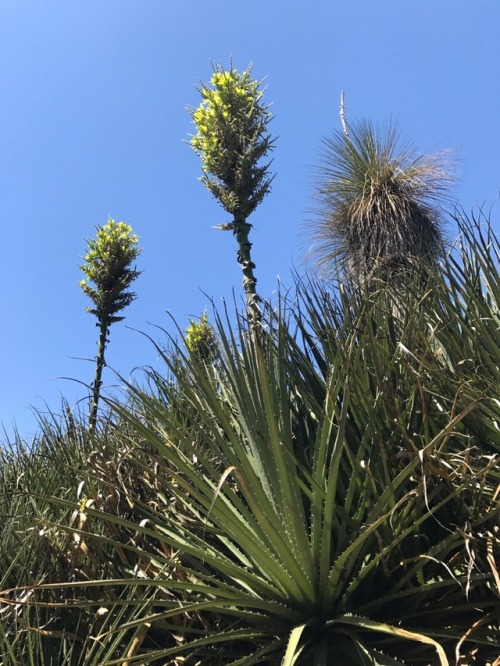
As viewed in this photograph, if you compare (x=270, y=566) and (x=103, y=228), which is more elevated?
(x=103, y=228)

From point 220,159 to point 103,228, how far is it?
412cm

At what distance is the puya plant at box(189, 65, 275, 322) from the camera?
30.1 ft

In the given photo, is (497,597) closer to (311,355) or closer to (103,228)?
(311,355)

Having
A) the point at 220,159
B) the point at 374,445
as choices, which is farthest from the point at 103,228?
the point at 374,445

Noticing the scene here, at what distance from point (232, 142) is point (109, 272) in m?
4.18

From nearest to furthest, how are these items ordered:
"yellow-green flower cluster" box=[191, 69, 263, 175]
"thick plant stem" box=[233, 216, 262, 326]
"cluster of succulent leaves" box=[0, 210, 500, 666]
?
1. "cluster of succulent leaves" box=[0, 210, 500, 666]
2. "thick plant stem" box=[233, 216, 262, 326]
3. "yellow-green flower cluster" box=[191, 69, 263, 175]

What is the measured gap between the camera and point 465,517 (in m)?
2.22

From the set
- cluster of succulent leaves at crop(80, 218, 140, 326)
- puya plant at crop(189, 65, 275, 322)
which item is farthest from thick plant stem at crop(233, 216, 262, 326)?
cluster of succulent leaves at crop(80, 218, 140, 326)

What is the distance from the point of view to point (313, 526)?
220 centimetres

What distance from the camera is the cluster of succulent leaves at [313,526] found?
209 centimetres

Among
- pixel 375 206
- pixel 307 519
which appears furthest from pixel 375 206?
pixel 307 519

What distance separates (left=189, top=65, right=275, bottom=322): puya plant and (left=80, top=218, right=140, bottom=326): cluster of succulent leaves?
11.2 feet

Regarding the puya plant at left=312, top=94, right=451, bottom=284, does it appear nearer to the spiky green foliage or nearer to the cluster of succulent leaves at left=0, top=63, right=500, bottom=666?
the spiky green foliage

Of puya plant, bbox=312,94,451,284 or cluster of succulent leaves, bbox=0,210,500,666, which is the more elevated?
puya plant, bbox=312,94,451,284
